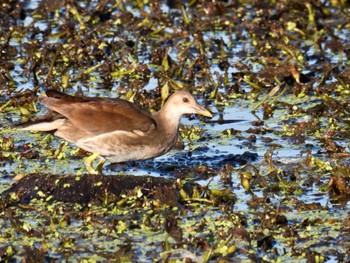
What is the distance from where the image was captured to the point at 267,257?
765cm

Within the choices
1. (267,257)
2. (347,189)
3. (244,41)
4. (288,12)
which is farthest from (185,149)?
(288,12)

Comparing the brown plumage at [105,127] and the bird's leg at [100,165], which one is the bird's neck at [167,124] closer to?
the brown plumage at [105,127]

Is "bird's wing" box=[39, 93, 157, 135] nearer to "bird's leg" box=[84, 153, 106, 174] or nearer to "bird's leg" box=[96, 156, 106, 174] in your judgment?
"bird's leg" box=[84, 153, 106, 174]

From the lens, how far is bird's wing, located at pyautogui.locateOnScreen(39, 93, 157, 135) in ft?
30.7

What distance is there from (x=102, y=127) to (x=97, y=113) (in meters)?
0.13

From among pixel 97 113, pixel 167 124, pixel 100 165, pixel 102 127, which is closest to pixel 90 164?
pixel 100 165

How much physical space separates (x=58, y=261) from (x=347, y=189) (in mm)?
2638

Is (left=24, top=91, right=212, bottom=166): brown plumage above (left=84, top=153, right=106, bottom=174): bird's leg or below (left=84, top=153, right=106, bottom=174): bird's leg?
above

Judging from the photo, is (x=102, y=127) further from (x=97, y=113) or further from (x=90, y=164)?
(x=90, y=164)

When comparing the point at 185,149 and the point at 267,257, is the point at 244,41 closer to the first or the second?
the point at 185,149

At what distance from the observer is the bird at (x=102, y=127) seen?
370 inches

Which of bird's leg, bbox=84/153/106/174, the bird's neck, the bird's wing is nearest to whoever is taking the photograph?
the bird's wing

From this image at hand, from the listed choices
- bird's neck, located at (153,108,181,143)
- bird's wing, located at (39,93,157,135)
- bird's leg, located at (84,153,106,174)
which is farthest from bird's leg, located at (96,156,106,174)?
bird's neck, located at (153,108,181,143)

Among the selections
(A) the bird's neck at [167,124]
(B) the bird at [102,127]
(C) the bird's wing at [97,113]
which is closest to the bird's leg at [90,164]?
(B) the bird at [102,127]
